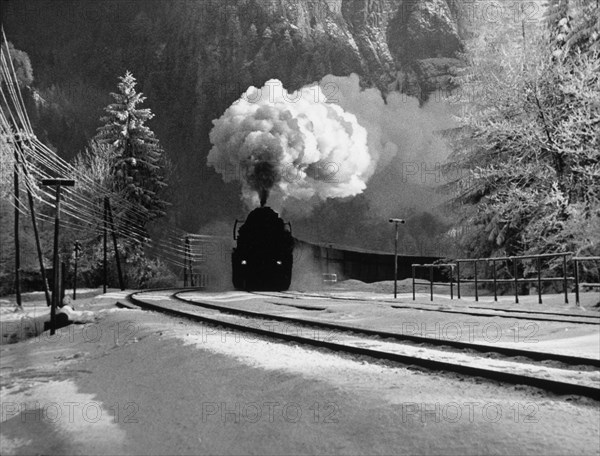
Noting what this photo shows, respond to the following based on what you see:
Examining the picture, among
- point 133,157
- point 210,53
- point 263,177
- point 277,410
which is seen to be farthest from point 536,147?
point 210,53

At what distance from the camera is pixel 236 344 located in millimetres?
7250

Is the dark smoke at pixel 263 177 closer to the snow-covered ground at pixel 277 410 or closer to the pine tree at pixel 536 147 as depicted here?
the pine tree at pixel 536 147

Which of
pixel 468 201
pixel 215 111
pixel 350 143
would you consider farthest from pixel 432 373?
pixel 215 111

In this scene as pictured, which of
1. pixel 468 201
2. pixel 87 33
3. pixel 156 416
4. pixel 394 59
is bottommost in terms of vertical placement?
pixel 156 416

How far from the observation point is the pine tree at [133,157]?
4466 cm

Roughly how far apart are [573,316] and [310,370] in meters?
6.95

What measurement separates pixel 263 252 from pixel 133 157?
83.8 ft

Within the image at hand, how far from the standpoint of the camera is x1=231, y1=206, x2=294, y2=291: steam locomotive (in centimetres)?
2423

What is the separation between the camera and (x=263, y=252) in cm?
2428

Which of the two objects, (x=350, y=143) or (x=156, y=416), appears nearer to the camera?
(x=156, y=416)

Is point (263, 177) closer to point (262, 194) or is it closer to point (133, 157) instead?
point (262, 194)

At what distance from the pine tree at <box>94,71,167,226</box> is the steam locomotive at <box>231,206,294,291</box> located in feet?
71.8

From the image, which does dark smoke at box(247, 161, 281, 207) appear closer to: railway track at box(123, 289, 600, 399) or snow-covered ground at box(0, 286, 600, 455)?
railway track at box(123, 289, 600, 399)

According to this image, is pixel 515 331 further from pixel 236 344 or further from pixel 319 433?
pixel 319 433
